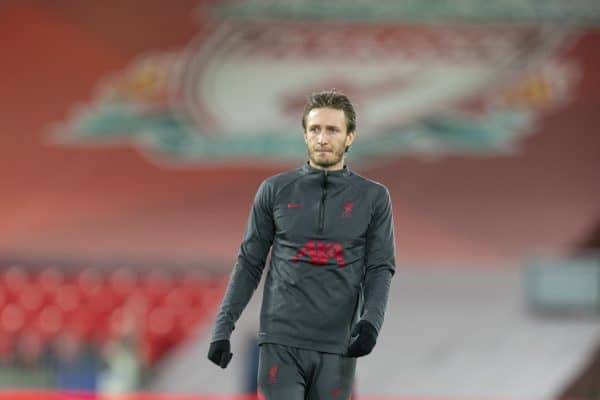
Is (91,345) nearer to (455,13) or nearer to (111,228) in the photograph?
(111,228)

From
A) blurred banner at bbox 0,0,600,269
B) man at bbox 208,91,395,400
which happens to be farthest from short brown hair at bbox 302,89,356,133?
blurred banner at bbox 0,0,600,269

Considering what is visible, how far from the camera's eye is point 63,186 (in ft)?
32.3

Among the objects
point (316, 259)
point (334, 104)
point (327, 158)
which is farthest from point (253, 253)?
point (334, 104)

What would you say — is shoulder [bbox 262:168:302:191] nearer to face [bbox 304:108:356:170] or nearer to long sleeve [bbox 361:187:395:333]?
face [bbox 304:108:356:170]

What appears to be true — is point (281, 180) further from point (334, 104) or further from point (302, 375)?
point (302, 375)

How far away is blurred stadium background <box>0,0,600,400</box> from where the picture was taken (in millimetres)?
9414

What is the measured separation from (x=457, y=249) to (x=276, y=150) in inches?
66.6

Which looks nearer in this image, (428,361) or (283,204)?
(283,204)

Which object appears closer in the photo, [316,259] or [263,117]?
[316,259]

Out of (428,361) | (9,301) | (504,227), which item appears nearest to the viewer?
(428,361)

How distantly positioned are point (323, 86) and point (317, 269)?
7389 millimetres

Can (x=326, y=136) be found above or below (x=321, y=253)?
above

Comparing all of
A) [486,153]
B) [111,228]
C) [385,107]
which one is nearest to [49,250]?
[111,228]

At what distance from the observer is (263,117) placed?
9.92 metres
